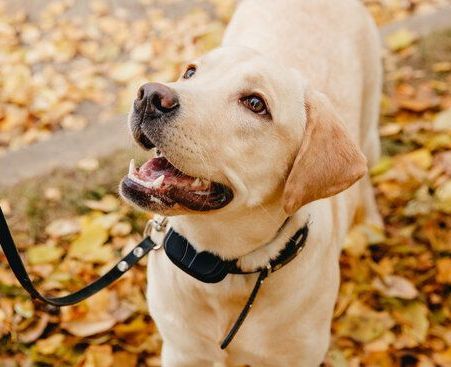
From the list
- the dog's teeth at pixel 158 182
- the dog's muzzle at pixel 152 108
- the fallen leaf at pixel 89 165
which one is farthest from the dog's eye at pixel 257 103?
the fallen leaf at pixel 89 165

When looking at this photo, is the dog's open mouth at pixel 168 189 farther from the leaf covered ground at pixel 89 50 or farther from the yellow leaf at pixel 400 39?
the yellow leaf at pixel 400 39

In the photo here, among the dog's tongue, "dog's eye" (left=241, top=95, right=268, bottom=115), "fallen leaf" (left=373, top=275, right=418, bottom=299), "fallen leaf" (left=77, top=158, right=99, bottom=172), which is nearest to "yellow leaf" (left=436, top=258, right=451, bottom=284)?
"fallen leaf" (left=373, top=275, right=418, bottom=299)

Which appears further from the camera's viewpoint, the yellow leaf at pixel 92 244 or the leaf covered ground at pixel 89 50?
the leaf covered ground at pixel 89 50

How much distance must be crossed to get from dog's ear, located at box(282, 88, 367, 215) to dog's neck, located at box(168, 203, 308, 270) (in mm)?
142

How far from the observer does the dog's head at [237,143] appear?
209cm

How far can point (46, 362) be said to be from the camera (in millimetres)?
3162

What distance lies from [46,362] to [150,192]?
154 cm

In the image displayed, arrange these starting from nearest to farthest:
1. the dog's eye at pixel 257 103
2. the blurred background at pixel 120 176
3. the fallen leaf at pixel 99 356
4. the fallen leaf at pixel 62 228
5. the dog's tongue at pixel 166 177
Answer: the dog's tongue at pixel 166 177
the dog's eye at pixel 257 103
the fallen leaf at pixel 99 356
the blurred background at pixel 120 176
the fallen leaf at pixel 62 228

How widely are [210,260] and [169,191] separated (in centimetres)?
38

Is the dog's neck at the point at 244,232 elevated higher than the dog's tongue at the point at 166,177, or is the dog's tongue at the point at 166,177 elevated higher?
the dog's tongue at the point at 166,177

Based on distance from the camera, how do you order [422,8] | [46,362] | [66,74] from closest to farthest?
[46,362], [66,74], [422,8]

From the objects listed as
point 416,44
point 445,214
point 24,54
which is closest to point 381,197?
point 445,214

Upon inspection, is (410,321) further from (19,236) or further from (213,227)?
(19,236)

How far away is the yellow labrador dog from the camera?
212cm
